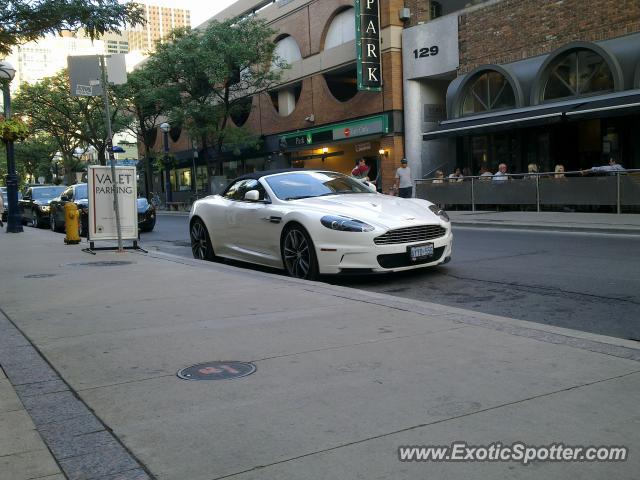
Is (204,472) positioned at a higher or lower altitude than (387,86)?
lower

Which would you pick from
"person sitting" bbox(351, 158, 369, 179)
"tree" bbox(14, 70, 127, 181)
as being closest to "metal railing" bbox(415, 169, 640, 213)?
"person sitting" bbox(351, 158, 369, 179)

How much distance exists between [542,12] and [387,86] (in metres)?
8.03

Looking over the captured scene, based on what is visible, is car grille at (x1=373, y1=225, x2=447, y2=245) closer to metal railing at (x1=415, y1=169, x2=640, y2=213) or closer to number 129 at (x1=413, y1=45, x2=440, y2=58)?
metal railing at (x1=415, y1=169, x2=640, y2=213)

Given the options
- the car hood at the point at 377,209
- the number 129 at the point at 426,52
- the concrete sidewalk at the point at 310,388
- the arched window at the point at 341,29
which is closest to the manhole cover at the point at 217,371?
the concrete sidewalk at the point at 310,388

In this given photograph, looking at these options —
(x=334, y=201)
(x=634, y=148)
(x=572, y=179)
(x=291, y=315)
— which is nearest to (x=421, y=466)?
(x=291, y=315)

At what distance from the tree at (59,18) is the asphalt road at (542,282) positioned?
438 cm

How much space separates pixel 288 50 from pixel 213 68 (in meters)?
6.09

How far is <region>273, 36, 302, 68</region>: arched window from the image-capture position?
36062 millimetres

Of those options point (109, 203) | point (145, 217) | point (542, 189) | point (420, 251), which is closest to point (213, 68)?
point (145, 217)

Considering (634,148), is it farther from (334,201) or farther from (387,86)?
(334,201)

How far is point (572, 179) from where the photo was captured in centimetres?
1753

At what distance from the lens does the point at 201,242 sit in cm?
1105

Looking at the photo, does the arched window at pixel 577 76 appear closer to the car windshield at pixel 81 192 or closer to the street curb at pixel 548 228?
the street curb at pixel 548 228

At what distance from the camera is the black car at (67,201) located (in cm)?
1833
